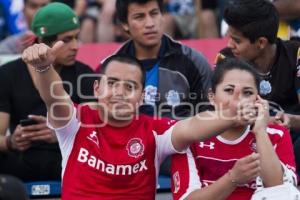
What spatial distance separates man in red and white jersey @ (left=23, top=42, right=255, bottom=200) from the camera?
499 cm

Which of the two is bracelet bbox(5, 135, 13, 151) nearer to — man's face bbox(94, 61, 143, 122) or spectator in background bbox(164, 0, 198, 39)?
man's face bbox(94, 61, 143, 122)

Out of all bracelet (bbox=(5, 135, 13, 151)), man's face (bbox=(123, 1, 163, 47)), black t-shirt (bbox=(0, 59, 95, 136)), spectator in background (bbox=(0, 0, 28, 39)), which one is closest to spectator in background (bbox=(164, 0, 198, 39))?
spectator in background (bbox=(0, 0, 28, 39))

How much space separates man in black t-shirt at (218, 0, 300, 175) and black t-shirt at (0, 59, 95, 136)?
96cm

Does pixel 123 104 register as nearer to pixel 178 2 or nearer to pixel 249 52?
pixel 249 52

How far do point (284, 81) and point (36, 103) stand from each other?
1.57 meters

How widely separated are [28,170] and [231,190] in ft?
5.76

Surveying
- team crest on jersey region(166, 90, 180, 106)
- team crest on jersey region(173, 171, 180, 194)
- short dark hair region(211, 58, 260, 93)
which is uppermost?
short dark hair region(211, 58, 260, 93)

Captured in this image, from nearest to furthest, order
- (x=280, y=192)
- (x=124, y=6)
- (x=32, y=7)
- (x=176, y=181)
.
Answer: (x=280, y=192) → (x=176, y=181) → (x=124, y=6) → (x=32, y=7)

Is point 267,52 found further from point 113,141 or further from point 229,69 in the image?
point 113,141

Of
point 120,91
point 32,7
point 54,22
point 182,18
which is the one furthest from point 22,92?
point 182,18

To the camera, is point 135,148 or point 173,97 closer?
point 135,148

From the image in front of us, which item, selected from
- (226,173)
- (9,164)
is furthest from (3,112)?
(226,173)

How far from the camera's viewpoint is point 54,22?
6355 mm

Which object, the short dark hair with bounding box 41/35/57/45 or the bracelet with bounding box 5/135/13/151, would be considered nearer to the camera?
the bracelet with bounding box 5/135/13/151
